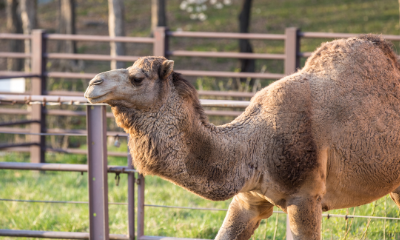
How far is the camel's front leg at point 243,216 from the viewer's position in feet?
11.1

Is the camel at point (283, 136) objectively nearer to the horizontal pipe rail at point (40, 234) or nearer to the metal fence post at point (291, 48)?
the horizontal pipe rail at point (40, 234)

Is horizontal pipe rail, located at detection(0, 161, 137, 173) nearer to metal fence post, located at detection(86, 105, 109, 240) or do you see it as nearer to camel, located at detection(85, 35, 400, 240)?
metal fence post, located at detection(86, 105, 109, 240)

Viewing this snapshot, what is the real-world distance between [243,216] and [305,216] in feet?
1.67

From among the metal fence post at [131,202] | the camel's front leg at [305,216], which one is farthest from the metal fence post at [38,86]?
the camel's front leg at [305,216]

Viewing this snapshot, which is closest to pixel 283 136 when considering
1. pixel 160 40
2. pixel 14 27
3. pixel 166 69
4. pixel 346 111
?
pixel 346 111

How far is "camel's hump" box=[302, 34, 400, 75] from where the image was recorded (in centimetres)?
344

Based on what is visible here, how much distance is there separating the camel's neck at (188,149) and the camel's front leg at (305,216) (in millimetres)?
312

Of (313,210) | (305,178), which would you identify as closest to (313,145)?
(305,178)

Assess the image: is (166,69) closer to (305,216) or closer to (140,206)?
(305,216)

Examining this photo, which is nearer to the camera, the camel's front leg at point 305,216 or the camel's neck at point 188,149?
the camel's neck at point 188,149

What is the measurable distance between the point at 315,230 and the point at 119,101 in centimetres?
Result: 147

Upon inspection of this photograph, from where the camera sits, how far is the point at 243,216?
3.40m

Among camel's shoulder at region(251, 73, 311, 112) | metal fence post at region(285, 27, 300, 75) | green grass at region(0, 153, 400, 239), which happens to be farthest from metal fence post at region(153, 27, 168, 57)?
camel's shoulder at region(251, 73, 311, 112)

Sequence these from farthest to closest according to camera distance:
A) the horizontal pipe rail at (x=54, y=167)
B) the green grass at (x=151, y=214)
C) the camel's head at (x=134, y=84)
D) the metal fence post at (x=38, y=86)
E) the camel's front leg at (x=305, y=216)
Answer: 1. the metal fence post at (x=38, y=86)
2. the green grass at (x=151, y=214)
3. the horizontal pipe rail at (x=54, y=167)
4. the camel's front leg at (x=305, y=216)
5. the camel's head at (x=134, y=84)
